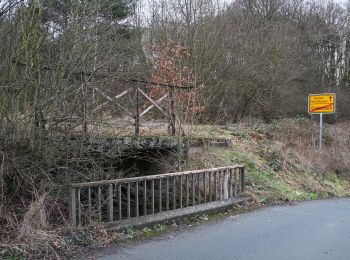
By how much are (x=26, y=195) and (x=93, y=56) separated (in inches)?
105

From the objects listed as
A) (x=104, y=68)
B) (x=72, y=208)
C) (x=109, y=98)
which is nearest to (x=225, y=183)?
(x=109, y=98)

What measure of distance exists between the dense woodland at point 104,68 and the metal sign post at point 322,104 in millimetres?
4903

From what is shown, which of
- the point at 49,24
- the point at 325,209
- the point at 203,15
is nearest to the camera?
the point at 49,24

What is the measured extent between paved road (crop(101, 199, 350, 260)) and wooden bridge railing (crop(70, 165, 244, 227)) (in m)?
1.05

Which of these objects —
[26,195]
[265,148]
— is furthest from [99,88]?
[265,148]

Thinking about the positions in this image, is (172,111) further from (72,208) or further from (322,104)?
(322,104)

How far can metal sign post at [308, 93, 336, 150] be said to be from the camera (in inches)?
702

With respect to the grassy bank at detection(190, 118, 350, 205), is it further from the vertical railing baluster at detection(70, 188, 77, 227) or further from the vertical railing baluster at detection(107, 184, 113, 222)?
the vertical railing baluster at detection(70, 188, 77, 227)

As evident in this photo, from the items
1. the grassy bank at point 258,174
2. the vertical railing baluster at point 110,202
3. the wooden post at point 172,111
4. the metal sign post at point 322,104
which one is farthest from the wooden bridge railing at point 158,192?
the metal sign post at point 322,104

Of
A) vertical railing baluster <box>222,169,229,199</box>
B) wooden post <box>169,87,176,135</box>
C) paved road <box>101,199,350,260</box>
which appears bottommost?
paved road <box>101,199,350,260</box>

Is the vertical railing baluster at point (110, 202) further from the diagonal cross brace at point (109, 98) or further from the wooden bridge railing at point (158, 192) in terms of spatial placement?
the diagonal cross brace at point (109, 98)

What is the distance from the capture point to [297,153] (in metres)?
16.3

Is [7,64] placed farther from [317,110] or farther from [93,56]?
[317,110]

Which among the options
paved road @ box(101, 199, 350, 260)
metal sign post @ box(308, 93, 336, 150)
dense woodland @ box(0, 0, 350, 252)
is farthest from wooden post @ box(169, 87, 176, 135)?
metal sign post @ box(308, 93, 336, 150)
